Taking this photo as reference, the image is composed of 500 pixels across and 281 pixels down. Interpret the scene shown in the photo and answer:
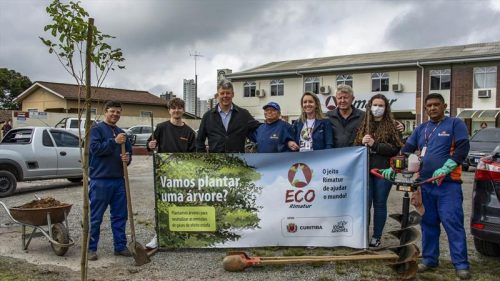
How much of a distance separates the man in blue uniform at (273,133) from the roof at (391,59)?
26.7 m

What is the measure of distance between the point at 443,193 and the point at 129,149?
3817 millimetres

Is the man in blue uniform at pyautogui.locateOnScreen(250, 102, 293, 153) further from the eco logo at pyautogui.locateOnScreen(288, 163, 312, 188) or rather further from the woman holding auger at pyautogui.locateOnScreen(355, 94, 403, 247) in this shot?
the woman holding auger at pyautogui.locateOnScreen(355, 94, 403, 247)

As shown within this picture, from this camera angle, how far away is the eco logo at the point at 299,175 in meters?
5.44

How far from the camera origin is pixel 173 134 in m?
5.92

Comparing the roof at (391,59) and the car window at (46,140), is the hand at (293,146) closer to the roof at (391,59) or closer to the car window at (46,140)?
the car window at (46,140)

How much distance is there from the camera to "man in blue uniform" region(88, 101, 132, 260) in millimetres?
5402

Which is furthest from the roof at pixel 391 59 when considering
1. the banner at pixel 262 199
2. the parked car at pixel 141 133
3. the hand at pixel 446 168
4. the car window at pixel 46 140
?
the hand at pixel 446 168

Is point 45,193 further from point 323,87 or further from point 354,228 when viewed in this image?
point 323,87

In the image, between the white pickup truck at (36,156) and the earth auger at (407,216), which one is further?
the white pickup truck at (36,156)

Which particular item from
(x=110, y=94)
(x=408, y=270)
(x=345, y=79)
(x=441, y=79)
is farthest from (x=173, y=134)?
(x=110, y=94)

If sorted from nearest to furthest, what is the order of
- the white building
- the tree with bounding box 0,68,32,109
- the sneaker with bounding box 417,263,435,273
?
1. the sneaker with bounding box 417,263,435,273
2. the white building
3. the tree with bounding box 0,68,32,109

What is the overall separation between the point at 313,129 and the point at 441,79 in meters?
27.5

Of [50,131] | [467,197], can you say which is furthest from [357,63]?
[50,131]

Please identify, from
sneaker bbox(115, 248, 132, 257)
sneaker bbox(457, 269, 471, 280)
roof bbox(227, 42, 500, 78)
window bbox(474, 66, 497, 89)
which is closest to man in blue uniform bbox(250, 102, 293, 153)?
sneaker bbox(115, 248, 132, 257)
